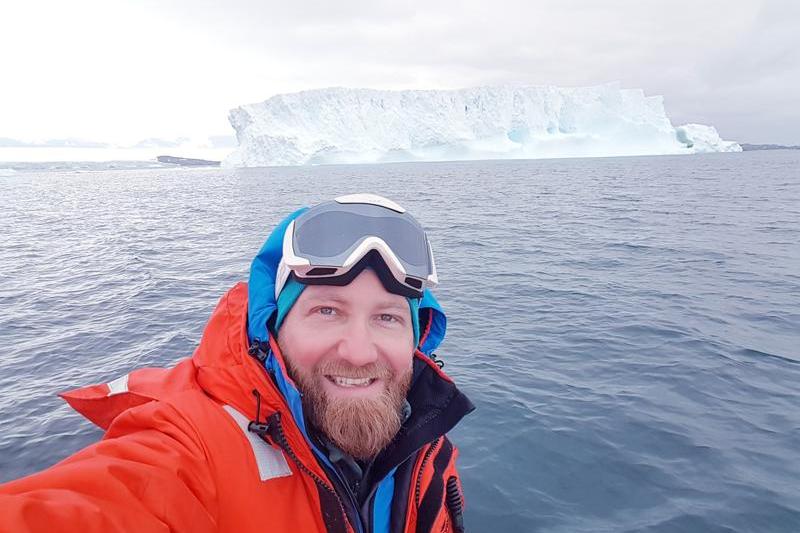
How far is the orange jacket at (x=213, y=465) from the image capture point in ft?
3.76

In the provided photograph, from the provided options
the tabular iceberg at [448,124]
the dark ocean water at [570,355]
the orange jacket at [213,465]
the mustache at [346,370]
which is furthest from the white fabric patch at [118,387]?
the tabular iceberg at [448,124]

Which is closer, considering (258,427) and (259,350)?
(258,427)

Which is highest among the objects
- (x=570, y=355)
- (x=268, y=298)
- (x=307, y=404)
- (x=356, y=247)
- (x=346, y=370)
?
(x=356, y=247)

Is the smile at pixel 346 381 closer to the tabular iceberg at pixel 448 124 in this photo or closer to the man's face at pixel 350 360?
the man's face at pixel 350 360

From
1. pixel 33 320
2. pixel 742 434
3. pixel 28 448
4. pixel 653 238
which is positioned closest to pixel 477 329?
pixel 742 434

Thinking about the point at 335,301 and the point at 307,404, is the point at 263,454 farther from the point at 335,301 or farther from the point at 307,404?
the point at 335,301

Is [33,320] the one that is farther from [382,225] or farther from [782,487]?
[782,487]

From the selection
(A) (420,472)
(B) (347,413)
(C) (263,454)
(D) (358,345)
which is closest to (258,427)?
(C) (263,454)

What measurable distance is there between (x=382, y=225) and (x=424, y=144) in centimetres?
8731

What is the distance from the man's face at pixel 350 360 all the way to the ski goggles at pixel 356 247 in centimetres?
6

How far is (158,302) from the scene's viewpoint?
31.1 ft

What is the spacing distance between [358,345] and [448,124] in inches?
3418

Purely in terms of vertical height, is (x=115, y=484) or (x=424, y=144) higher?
(x=424, y=144)

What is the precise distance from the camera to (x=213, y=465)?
5.01ft
